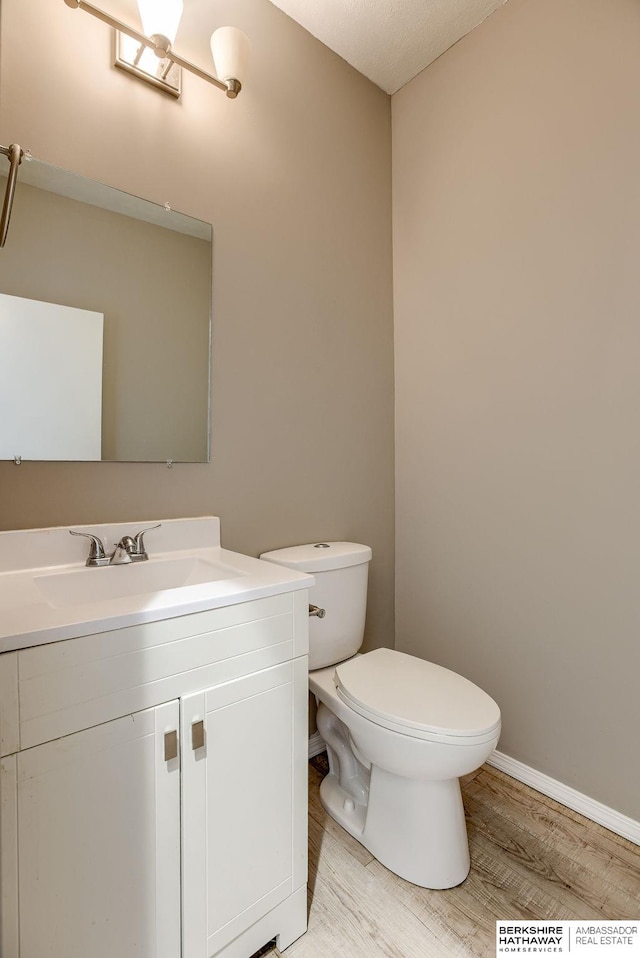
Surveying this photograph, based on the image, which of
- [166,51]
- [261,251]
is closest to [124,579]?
[261,251]

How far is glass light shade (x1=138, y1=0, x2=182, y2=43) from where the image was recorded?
1196 mm

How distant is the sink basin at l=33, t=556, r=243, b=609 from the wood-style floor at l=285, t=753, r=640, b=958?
2.76 ft

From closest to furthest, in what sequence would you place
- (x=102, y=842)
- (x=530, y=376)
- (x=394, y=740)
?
1. (x=102, y=842)
2. (x=394, y=740)
3. (x=530, y=376)

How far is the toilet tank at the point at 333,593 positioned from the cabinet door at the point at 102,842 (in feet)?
2.26

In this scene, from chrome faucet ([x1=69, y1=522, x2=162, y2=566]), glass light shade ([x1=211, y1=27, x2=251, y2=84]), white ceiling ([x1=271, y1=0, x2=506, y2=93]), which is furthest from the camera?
white ceiling ([x1=271, y1=0, x2=506, y2=93])

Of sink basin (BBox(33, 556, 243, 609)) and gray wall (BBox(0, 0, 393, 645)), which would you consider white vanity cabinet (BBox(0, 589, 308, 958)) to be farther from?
gray wall (BBox(0, 0, 393, 645))

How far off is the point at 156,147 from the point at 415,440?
4.34ft

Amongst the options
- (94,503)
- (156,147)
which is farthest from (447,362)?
(94,503)

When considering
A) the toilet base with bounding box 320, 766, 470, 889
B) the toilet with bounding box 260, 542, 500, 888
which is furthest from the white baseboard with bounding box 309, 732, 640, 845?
the toilet base with bounding box 320, 766, 470, 889

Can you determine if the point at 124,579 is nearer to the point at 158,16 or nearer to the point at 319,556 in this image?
the point at 319,556

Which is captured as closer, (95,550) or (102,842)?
(102,842)

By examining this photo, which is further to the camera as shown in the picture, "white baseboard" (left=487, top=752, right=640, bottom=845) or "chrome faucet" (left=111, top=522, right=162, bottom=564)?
"white baseboard" (left=487, top=752, right=640, bottom=845)

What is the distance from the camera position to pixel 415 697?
124 cm

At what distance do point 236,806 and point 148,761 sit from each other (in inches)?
9.4
